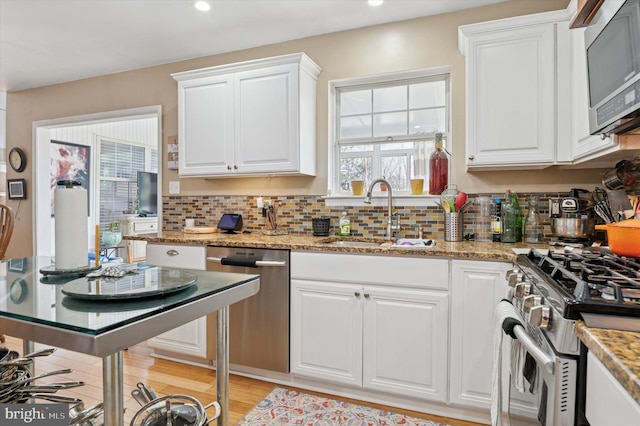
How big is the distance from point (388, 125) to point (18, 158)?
4381 millimetres

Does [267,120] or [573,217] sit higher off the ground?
[267,120]

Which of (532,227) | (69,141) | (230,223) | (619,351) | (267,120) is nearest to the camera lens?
(619,351)

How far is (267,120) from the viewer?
2.78 meters

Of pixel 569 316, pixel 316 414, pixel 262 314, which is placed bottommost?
pixel 316 414

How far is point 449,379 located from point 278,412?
0.98m

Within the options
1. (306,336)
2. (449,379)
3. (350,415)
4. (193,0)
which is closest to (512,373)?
(449,379)

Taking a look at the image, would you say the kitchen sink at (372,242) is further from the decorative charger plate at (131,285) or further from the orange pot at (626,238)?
the decorative charger plate at (131,285)

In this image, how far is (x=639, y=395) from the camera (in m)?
0.57

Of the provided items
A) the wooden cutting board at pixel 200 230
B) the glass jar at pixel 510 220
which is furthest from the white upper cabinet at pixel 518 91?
the wooden cutting board at pixel 200 230

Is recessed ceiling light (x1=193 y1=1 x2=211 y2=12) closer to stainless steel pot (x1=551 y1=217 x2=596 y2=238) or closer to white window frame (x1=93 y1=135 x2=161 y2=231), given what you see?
stainless steel pot (x1=551 y1=217 x2=596 y2=238)

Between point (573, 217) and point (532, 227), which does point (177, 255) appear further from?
point (573, 217)

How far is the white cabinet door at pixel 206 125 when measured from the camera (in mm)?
2916

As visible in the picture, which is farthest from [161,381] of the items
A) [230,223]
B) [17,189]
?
[17,189]

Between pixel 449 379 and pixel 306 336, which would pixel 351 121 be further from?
pixel 449 379
